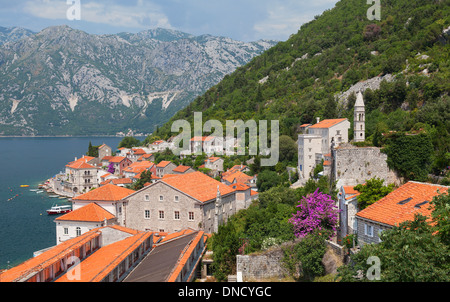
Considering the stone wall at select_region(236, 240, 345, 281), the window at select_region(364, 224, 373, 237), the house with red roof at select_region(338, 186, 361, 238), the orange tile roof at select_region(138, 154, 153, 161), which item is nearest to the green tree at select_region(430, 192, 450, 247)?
the window at select_region(364, 224, 373, 237)

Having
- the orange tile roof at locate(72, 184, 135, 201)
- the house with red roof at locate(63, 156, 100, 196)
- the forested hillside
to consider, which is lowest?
the house with red roof at locate(63, 156, 100, 196)

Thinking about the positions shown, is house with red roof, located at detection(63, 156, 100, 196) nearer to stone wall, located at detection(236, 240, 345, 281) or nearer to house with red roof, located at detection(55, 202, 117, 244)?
house with red roof, located at detection(55, 202, 117, 244)

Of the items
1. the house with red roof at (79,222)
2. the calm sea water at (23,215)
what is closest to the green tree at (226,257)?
the house with red roof at (79,222)

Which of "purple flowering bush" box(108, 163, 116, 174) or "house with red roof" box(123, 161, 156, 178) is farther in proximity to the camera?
"purple flowering bush" box(108, 163, 116, 174)

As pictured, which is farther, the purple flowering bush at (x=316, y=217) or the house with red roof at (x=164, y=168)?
the house with red roof at (x=164, y=168)

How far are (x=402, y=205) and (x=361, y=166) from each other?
12.1 m

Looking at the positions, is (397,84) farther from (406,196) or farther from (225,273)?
(225,273)

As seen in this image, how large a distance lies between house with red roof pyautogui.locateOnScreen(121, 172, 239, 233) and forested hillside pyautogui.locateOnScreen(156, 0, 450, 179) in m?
14.4

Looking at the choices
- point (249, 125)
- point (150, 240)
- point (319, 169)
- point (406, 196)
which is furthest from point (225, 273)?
point (249, 125)

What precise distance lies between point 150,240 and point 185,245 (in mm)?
2700

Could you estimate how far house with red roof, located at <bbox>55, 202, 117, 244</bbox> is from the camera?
30234 mm

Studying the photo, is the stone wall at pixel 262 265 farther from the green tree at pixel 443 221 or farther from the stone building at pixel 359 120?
the stone building at pixel 359 120

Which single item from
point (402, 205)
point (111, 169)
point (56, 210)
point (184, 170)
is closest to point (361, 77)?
point (184, 170)

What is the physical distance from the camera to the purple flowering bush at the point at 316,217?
21734 mm
